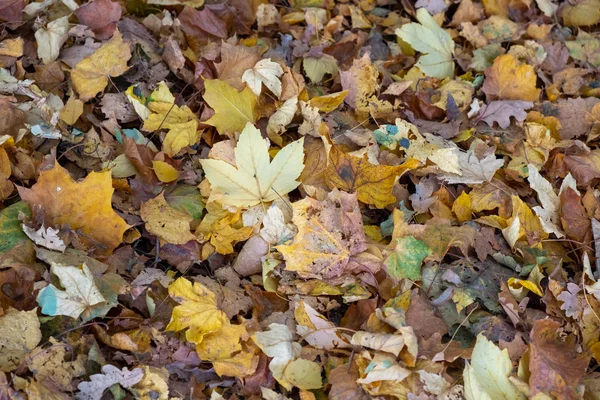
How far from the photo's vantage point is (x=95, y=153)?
172 centimetres

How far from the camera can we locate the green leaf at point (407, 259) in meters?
1.56

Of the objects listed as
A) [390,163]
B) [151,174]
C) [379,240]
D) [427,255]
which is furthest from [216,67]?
[427,255]

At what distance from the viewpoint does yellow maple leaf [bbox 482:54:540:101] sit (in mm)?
2053

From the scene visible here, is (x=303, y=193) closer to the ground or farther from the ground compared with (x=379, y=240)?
farther from the ground

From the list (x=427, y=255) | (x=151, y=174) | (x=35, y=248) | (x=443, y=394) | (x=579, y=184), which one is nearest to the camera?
(x=443, y=394)

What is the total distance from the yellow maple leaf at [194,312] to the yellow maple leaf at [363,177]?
50 centimetres

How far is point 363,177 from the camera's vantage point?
5.46 feet

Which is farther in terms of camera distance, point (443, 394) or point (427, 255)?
point (427, 255)

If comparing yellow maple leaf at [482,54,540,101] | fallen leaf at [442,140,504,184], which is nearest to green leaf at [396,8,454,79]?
yellow maple leaf at [482,54,540,101]

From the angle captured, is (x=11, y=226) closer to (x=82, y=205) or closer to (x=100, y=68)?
(x=82, y=205)

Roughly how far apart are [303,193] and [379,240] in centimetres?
26

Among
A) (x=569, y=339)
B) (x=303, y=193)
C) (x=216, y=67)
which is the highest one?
(x=216, y=67)

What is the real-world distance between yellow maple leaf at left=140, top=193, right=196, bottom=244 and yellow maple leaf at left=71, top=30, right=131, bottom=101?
0.48 m

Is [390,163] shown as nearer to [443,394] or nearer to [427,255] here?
[427,255]
